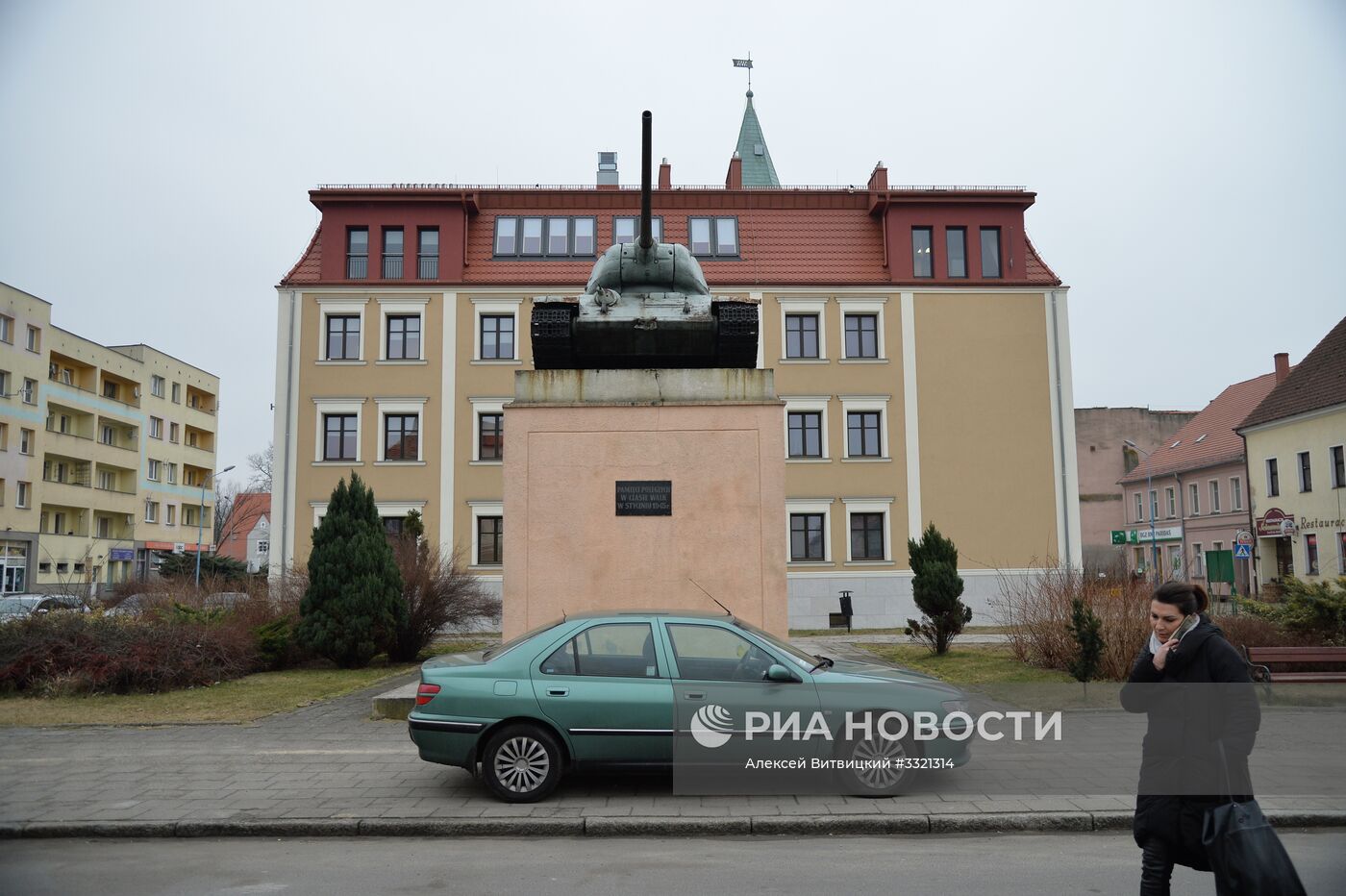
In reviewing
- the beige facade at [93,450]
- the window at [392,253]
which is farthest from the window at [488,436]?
the beige facade at [93,450]

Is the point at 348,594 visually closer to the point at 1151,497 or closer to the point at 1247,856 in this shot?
the point at 1247,856

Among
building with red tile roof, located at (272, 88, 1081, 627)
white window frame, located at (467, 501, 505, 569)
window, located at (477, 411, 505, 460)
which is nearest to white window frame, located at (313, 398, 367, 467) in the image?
building with red tile roof, located at (272, 88, 1081, 627)

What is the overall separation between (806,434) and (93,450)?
4094 centimetres

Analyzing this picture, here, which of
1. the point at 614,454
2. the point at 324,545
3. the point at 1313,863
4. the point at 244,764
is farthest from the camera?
the point at 324,545

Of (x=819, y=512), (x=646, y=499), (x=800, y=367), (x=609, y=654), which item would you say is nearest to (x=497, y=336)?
(x=800, y=367)

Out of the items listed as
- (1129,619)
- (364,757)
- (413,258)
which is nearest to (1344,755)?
(1129,619)

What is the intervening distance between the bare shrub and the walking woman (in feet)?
47.3

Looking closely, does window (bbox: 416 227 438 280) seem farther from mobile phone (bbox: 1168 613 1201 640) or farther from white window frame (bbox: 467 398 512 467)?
mobile phone (bbox: 1168 613 1201 640)

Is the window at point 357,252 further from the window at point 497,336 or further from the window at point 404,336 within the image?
the window at point 497,336

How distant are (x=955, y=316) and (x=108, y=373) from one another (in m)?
47.1

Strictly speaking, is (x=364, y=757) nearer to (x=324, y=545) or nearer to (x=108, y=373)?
(x=324, y=545)

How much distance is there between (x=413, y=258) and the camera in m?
31.6

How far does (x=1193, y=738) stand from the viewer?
425 cm

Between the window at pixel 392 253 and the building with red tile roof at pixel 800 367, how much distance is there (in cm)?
6
